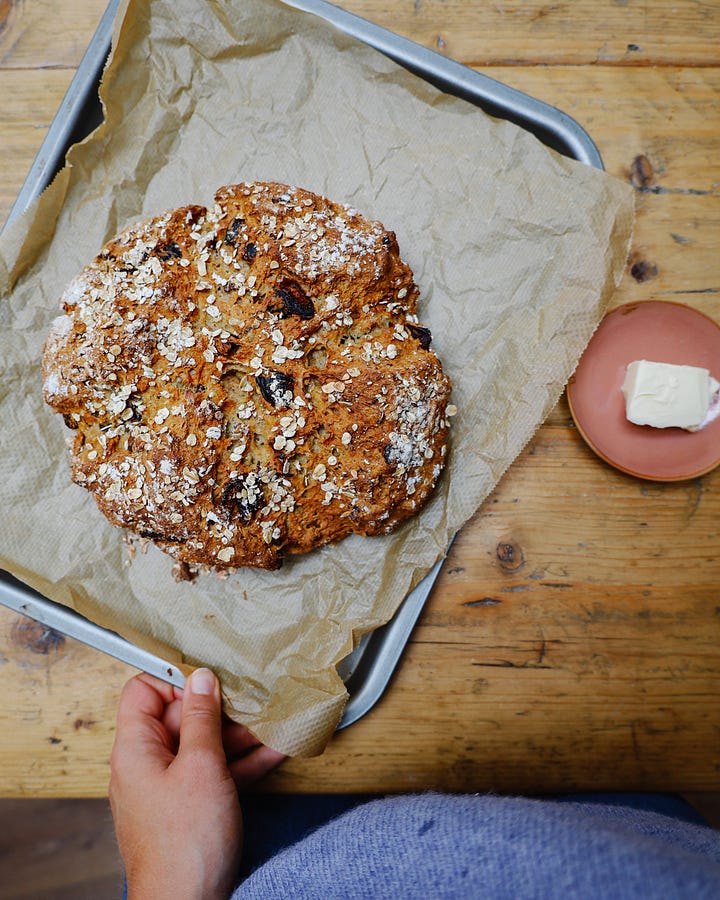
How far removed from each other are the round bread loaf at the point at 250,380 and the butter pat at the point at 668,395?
0.47 m

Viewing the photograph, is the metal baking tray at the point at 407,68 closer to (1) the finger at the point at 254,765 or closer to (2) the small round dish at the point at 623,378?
(1) the finger at the point at 254,765

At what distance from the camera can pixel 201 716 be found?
55.6 inches

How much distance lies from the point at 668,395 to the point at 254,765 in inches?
50.4

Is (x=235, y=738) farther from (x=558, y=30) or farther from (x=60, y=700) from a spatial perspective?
(x=558, y=30)

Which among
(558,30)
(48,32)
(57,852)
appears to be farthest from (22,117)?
(57,852)

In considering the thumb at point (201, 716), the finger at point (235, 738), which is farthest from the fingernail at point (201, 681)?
the finger at point (235, 738)

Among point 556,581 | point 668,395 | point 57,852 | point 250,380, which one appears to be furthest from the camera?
point 57,852

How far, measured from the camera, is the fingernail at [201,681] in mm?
1425

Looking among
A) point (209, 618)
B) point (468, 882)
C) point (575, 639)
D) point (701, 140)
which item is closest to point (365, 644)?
point (209, 618)

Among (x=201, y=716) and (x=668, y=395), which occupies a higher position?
(x=668, y=395)

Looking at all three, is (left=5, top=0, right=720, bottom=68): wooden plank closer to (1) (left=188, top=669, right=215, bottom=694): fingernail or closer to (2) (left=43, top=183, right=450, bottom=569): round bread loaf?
(2) (left=43, top=183, right=450, bottom=569): round bread loaf

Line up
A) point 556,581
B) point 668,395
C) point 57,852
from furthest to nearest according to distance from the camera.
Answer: point 57,852, point 556,581, point 668,395

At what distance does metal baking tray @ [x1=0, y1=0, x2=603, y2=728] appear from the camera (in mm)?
1502

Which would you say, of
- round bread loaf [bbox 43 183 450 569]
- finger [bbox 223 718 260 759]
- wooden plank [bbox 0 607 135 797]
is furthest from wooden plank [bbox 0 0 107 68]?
finger [bbox 223 718 260 759]
